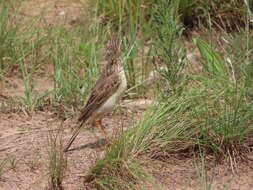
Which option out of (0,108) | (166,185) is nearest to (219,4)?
(0,108)

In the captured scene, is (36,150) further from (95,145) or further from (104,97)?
(104,97)

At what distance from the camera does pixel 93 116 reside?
6172 mm

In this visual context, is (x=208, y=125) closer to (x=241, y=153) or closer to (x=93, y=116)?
(x=241, y=153)

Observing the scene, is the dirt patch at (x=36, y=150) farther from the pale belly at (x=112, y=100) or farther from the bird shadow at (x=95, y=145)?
the pale belly at (x=112, y=100)

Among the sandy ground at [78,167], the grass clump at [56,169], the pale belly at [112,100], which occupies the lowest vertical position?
the sandy ground at [78,167]

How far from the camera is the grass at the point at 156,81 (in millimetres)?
5316

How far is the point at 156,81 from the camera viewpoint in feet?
22.6

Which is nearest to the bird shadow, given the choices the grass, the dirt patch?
the dirt patch

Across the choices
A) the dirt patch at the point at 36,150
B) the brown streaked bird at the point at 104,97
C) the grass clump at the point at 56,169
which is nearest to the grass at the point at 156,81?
the grass clump at the point at 56,169

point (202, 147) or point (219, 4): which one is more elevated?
point (219, 4)

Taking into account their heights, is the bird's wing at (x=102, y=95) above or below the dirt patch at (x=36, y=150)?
above

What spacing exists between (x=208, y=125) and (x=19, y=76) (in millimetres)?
3379

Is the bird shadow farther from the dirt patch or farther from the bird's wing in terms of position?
the bird's wing

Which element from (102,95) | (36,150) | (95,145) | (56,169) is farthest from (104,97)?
(56,169)
